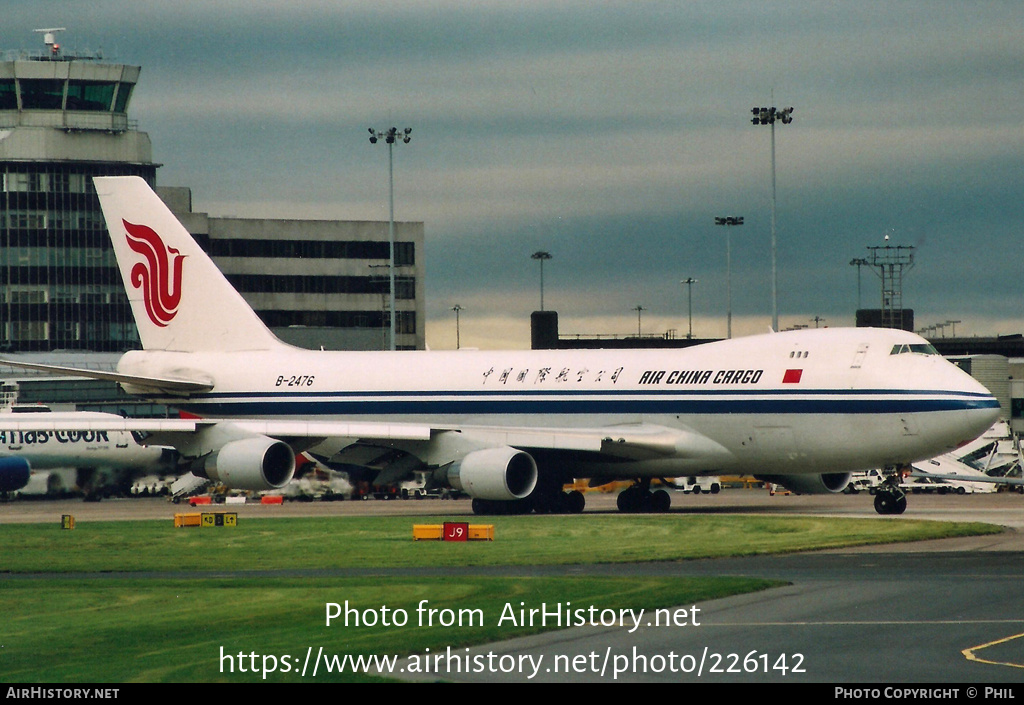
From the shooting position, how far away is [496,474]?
50.9m

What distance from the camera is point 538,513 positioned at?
183ft

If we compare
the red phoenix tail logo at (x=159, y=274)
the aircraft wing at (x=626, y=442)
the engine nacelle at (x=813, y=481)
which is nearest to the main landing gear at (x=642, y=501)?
the aircraft wing at (x=626, y=442)

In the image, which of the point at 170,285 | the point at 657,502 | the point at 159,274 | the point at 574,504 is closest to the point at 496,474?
the point at 574,504

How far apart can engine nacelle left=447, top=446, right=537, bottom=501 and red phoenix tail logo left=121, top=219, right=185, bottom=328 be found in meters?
19.4

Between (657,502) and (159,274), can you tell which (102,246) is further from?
(657,502)

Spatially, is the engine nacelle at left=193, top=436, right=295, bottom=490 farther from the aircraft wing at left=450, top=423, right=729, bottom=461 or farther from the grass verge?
the aircraft wing at left=450, top=423, right=729, bottom=461

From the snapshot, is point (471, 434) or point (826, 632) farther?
point (471, 434)

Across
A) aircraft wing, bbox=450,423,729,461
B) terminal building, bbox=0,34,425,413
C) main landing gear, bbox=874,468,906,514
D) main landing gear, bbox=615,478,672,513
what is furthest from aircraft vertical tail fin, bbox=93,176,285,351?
terminal building, bbox=0,34,425,413

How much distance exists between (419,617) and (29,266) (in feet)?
430

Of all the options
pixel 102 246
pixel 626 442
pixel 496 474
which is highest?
pixel 102 246

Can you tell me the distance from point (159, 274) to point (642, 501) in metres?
24.4

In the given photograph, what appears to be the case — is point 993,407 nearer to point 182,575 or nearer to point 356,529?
point 356,529

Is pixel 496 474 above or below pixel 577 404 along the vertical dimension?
below

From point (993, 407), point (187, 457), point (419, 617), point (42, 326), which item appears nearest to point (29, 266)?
point (42, 326)
